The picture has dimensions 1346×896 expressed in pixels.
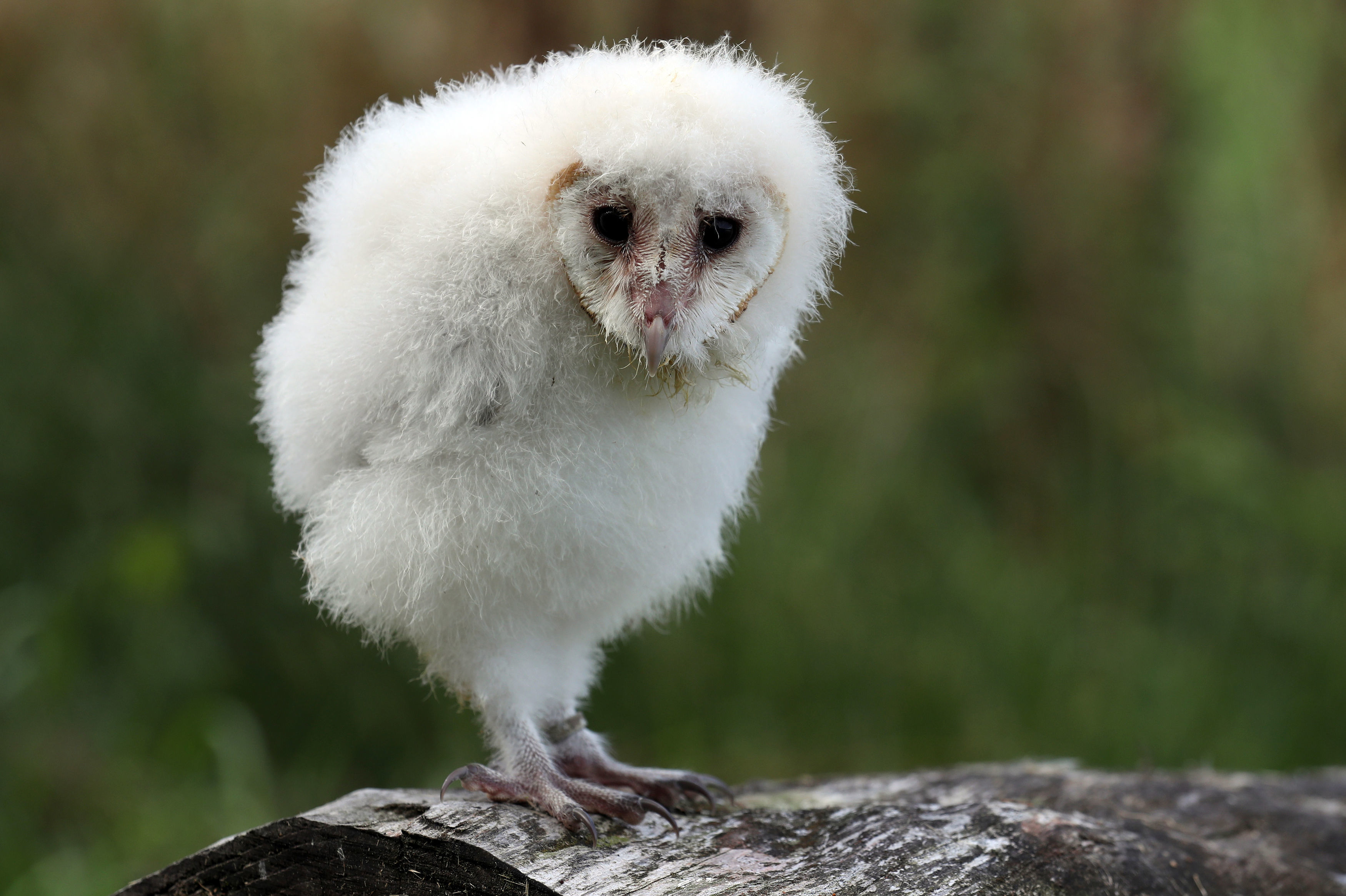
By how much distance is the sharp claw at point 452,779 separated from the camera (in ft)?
6.21

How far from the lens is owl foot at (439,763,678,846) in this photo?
1904 millimetres

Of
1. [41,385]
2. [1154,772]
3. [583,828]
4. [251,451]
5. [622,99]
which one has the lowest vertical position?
[583,828]

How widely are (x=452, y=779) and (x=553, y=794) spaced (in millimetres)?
183

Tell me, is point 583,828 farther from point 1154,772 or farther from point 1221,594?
point 1221,594

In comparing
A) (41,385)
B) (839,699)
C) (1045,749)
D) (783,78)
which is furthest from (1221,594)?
(41,385)

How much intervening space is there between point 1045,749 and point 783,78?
2968mm

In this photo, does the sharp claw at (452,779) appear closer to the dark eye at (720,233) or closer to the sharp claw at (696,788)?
the sharp claw at (696,788)

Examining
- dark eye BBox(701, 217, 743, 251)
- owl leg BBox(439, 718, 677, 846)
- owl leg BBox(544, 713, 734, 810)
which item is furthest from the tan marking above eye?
owl leg BBox(544, 713, 734, 810)

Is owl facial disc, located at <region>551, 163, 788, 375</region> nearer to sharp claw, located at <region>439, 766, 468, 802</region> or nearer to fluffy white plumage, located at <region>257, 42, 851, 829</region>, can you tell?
fluffy white plumage, located at <region>257, 42, 851, 829</region>

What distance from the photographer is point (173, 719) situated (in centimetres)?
350

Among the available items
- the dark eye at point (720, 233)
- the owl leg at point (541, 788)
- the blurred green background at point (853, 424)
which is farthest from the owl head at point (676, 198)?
the blurred green background at point (853, 424)

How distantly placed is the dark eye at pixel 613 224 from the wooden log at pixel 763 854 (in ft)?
3.18

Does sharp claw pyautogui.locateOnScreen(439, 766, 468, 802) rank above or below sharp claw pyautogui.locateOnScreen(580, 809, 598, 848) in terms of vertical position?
above

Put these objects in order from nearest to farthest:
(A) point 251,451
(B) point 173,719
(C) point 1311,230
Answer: (B) point 173,719
(A) point 251,451
(C) point 1311,230
